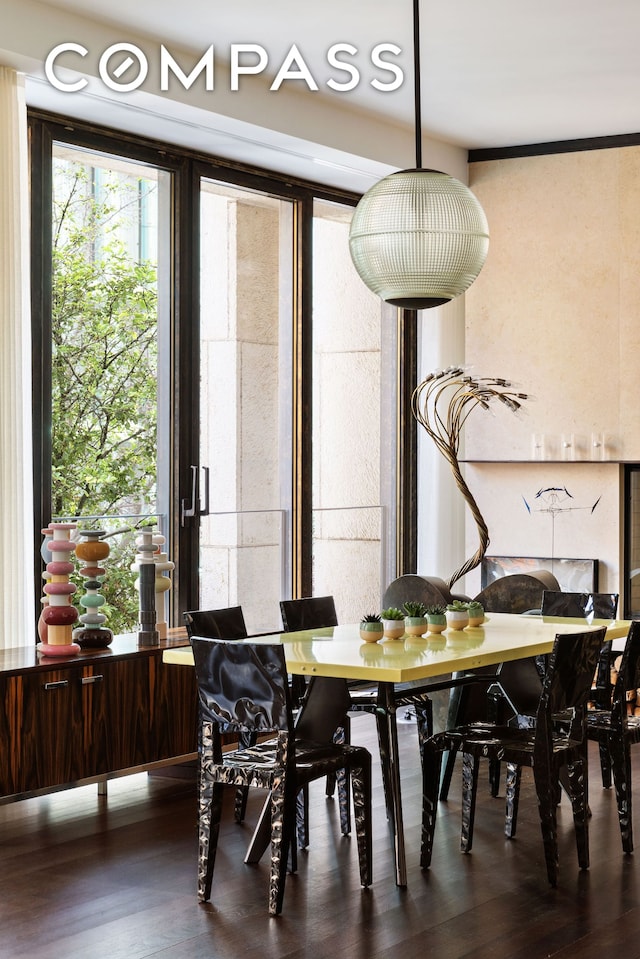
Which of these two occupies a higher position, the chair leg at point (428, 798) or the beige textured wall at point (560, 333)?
the beige textured wall at point (560, 333)

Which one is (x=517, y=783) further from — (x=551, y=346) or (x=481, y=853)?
(x=551, y=346)

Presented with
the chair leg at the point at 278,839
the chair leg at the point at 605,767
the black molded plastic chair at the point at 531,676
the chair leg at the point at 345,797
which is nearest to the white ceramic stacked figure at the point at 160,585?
the chair leg at the point at 345,797

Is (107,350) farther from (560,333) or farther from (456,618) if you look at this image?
(560,333)

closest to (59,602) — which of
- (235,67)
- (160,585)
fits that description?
(160,585)

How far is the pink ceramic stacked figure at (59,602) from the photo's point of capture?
5.30 m

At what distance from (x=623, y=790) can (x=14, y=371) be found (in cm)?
315

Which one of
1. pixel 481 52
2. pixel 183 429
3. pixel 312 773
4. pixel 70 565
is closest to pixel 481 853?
pixel 312 773

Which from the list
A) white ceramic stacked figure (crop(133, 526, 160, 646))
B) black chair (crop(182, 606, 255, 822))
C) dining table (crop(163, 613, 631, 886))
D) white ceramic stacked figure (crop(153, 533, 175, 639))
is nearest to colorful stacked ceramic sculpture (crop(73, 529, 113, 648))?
white ceramic stacked figure (crop(133, 526, 160, 646))

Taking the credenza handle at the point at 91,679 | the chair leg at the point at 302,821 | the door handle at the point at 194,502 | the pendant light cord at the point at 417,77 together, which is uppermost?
the pendant light cord at the point at 417,77

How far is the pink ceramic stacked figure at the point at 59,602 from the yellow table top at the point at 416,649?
2.39ft

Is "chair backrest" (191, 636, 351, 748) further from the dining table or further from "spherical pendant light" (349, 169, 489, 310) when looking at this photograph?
"spherical pendant light" (349, 169, 489, 310)

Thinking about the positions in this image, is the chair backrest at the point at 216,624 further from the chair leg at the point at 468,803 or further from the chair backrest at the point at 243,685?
the chair leg at the point at 468,803

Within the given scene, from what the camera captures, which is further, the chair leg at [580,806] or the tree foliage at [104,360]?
the tree foliage at [104,360]

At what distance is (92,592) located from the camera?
558 cm
